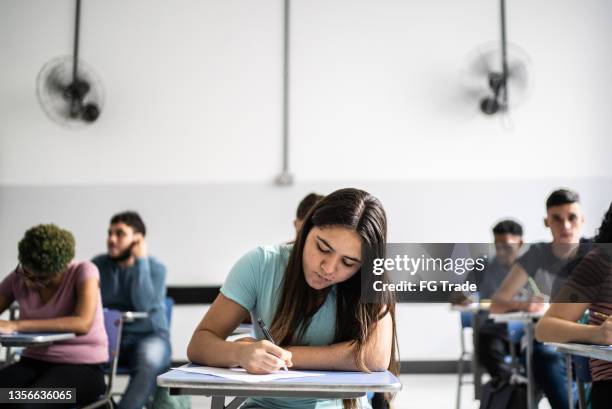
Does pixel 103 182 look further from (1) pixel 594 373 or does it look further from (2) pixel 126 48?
(1) pixel 594 373

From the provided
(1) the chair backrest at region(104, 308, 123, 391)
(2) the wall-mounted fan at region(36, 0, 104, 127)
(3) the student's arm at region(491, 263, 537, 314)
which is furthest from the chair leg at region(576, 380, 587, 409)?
(2) the wall-mounted fan at region(36, 0, 104, 127)

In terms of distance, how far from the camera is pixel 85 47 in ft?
18.5

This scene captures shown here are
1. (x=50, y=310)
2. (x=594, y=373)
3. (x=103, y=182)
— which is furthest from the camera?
(x=103, y=182)

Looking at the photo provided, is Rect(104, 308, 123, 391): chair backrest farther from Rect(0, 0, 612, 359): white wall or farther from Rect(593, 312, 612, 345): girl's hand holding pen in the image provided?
Rect(0, 0, 612, 359): white wall

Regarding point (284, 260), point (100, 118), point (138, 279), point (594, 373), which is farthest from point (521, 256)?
point (100, 118)

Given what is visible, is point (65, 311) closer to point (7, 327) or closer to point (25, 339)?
point (7, 327)

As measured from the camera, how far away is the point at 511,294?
306 centimetres

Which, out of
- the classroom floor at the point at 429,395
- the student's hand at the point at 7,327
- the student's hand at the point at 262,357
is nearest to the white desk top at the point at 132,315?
the classroom floor at the point at 429,395

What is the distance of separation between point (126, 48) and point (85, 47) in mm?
351

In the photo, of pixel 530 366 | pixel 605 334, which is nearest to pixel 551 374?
pixel 530 366

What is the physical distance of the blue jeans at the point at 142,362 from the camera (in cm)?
306

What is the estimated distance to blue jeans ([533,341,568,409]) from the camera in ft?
9.82

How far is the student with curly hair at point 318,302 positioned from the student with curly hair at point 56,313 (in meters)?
1.04

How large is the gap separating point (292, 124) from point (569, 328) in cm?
405
